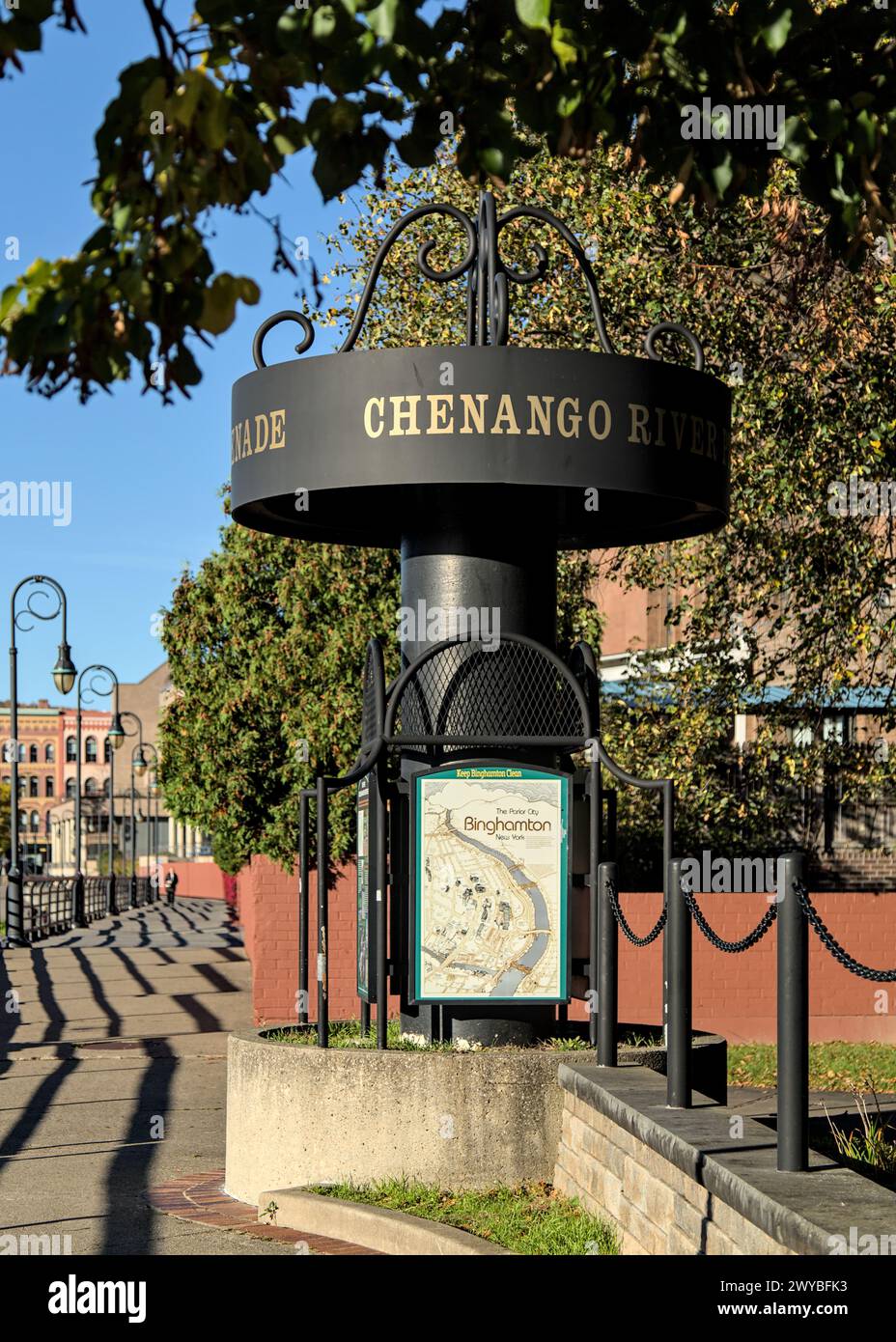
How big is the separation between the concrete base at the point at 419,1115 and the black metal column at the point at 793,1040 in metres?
3.00

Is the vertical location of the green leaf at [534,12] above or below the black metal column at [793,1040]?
above

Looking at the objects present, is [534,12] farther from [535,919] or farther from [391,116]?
[535,919]

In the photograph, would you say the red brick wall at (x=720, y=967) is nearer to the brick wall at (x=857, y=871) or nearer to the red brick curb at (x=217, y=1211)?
the brick wall at (x=857, y=871)

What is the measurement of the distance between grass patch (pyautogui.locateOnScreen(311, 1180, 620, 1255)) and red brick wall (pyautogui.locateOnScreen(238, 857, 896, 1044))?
9.72 metres

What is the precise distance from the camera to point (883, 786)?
17.5 m

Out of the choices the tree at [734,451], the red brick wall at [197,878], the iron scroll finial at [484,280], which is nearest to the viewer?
the iron scroll finial at [484,280]

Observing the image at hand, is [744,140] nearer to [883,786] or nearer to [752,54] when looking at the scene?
[752,54]

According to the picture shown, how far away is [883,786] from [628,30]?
481 inches

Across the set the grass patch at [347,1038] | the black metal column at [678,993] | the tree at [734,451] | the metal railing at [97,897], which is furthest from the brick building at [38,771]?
the black metal column at [678,993]

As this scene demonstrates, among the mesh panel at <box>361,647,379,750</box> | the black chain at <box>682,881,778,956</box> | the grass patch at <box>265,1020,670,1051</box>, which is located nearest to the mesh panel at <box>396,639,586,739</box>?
the mesh panel at <box>361,647,379,750</box>

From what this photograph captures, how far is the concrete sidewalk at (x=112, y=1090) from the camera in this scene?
906 centimetres

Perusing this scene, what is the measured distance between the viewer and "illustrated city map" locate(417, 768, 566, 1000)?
31.8 feet
